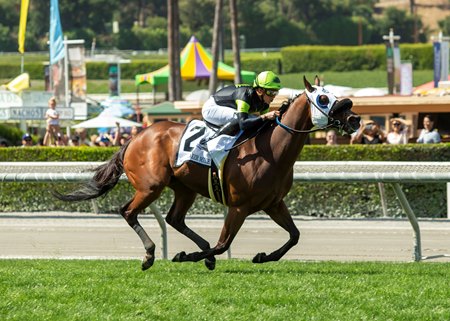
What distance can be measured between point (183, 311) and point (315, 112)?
2479 mm

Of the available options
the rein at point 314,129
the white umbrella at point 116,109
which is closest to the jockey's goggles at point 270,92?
the rein at point 314,129

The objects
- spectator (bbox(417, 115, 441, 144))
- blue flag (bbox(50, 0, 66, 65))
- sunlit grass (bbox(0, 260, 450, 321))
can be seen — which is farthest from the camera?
blue flag (bbox(50, 0, 66, 65))

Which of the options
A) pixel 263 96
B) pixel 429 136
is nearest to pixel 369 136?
pixel 429 136

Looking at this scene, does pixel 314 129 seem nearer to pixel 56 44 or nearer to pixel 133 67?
pixel 56 44

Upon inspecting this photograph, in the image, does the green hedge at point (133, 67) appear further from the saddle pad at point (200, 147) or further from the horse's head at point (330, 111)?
the horse's head at point (330, 111)

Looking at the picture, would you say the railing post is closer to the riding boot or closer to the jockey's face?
the jockey's face

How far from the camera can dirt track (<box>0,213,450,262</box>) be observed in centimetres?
1194

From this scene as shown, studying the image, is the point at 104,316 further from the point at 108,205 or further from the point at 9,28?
the point at 9,28

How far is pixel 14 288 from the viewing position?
25.9 feet

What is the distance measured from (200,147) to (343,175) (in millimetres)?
2269

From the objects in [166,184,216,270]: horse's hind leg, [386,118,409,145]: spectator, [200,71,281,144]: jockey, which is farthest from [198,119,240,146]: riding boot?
[386,118,409,145]: spectator

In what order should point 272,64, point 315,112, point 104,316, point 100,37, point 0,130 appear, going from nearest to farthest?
point 104,316 < point 315,112 < point 0,130 < point 272,64 < point 100,37

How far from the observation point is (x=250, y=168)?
30.1ft

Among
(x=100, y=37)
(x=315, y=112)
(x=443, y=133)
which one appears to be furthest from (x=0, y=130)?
(x=100, y=37)
